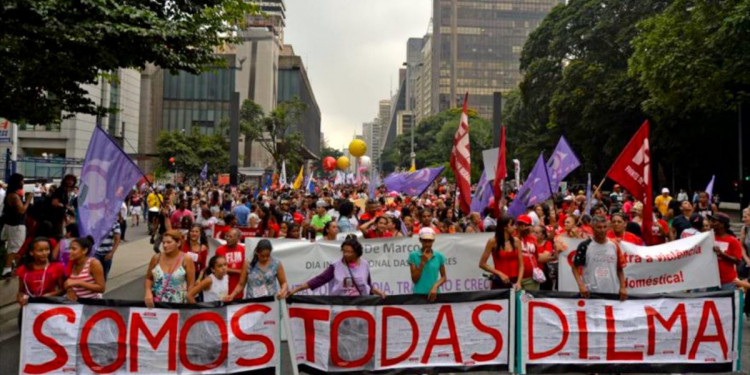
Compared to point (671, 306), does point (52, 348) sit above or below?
below

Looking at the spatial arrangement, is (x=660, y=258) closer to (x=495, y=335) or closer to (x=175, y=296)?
(x=495, y=335)

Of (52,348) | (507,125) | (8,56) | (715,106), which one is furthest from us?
(507,125)

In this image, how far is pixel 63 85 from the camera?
10.1 metres

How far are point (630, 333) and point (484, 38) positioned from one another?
139 metres

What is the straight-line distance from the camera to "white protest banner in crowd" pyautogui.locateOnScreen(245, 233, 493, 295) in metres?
7.82

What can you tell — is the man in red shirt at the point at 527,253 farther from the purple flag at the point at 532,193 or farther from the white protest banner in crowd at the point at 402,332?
the purple flag at the point at 532,193

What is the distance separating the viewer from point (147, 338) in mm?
5312

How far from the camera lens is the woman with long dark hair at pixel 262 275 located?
602cm

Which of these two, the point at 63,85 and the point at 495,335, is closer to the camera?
the point at 495,335

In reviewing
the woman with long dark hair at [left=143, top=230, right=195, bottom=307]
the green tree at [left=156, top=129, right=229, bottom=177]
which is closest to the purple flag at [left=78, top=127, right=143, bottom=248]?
the woman with long dark hair at [left=143, top=230, right=195, bottom=307]

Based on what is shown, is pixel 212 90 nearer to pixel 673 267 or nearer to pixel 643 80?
pixel 643 80

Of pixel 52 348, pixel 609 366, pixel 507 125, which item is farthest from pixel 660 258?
pixel 507 125

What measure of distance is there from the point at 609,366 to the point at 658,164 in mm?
36285

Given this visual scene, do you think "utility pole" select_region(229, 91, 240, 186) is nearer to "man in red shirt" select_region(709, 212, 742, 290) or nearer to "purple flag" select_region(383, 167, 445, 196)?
"purple flag" select_region(383, 167, 445, 196)
